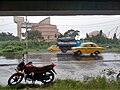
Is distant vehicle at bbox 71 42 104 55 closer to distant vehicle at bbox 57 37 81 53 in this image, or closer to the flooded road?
the flooded road

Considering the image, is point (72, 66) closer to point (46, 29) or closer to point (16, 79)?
point (16, 79)

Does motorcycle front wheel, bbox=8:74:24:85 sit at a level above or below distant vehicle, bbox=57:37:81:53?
below

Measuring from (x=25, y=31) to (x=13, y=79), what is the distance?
16.7 m

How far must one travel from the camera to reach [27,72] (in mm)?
8352

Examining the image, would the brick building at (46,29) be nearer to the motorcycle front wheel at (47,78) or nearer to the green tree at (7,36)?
the green tree at (7,36)

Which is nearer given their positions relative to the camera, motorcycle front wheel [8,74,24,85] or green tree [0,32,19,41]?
motorcycle front wheel [8,74,24,85]

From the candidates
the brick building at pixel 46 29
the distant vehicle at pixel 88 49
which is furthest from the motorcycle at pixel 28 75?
the brick building at pixel 46 29

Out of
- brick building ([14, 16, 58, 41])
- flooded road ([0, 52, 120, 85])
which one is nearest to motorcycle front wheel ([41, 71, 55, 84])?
flooded road ([0, 52, 120, 85])

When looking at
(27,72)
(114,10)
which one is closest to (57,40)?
(114,10)

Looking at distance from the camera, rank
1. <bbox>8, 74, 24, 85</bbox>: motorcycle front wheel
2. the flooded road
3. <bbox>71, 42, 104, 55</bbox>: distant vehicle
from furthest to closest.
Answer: <bbox>71, 42, 104, 55</bbox>: distant vehicle, the flooded road, <bbox>8, 74, 24, 85</bbox>: motorcycle front wheel

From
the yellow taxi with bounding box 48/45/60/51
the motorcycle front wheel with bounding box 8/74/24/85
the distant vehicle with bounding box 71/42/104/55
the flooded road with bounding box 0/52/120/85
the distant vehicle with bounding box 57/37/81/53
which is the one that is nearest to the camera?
the motorcycle front wheel with bounding box 8/74/24/85

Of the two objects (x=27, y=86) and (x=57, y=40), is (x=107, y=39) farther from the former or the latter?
(x=27, y=86)

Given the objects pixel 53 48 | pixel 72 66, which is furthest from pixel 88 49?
pixel 72 66

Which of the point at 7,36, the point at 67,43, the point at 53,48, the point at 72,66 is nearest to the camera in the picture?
the point at 72,66
